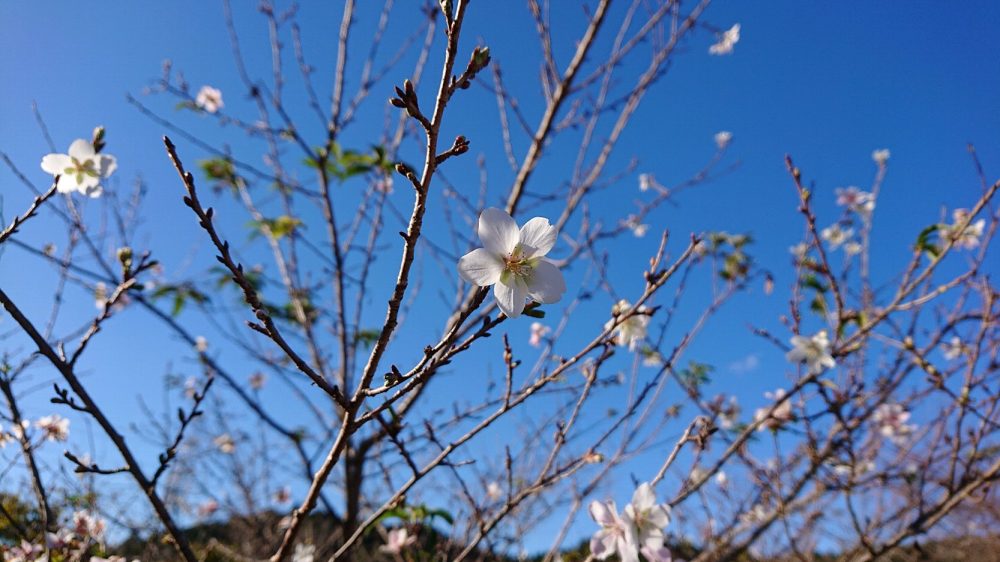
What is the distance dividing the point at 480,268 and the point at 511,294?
0.09 meters

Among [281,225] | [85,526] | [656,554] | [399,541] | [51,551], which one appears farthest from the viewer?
[281,225]

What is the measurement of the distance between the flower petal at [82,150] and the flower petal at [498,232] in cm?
180

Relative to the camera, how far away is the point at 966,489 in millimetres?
2129

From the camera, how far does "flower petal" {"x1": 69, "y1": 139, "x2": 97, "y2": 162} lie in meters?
Result: 2.04

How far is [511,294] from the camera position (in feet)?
3.58

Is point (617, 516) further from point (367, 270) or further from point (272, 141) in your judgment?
point (272, 141)

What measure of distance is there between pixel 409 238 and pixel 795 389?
7.35 feet

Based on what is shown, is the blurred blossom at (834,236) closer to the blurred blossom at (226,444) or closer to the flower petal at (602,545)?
the flower petal at (602,545)

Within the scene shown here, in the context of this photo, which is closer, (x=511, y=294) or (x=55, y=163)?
(x=511, y=294)

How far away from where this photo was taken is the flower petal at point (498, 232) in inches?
44.3

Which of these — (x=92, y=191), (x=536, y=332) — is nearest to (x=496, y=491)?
(x=536, y=332)

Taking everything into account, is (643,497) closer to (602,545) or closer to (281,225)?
(602,545)

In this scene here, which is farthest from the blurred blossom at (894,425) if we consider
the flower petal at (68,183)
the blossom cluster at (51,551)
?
the flower petal at (68,183)

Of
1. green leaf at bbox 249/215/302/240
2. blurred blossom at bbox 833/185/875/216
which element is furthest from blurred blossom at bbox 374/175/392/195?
blurred blossom at bbox 833/185/875/216
